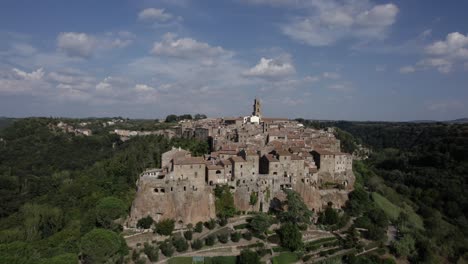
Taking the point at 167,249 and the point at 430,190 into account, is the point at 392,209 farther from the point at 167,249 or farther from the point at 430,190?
the point at 167,249

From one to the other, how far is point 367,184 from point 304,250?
122 ft

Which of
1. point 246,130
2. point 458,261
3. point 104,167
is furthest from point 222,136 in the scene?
point 458,261

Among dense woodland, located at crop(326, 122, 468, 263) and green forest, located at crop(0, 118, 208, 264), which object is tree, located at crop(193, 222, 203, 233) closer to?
green forest, located at crop(0, 118, 208, 264)

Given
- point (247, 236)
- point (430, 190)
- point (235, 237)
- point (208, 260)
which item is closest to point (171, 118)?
point (430, 190)

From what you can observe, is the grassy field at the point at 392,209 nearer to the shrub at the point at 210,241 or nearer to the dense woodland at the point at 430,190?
the dense woodland at the point at 430,190

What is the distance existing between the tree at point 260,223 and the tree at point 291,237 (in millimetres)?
2265

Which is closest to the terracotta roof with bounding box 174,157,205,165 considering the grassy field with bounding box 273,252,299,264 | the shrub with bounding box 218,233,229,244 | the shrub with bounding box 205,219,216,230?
the shrub with bounding box 205,219,216,230

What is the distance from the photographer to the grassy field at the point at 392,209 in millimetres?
62000

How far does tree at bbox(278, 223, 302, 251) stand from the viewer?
42.9m

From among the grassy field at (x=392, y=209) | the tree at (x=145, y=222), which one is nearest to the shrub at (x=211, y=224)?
the tree at (x=145, y=222)

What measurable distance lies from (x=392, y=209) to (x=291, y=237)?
1256 inches

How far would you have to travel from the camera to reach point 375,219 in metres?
52.7

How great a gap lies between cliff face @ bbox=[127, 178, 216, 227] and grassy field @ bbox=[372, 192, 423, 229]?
34.7 meters

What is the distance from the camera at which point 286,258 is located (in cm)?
4200
